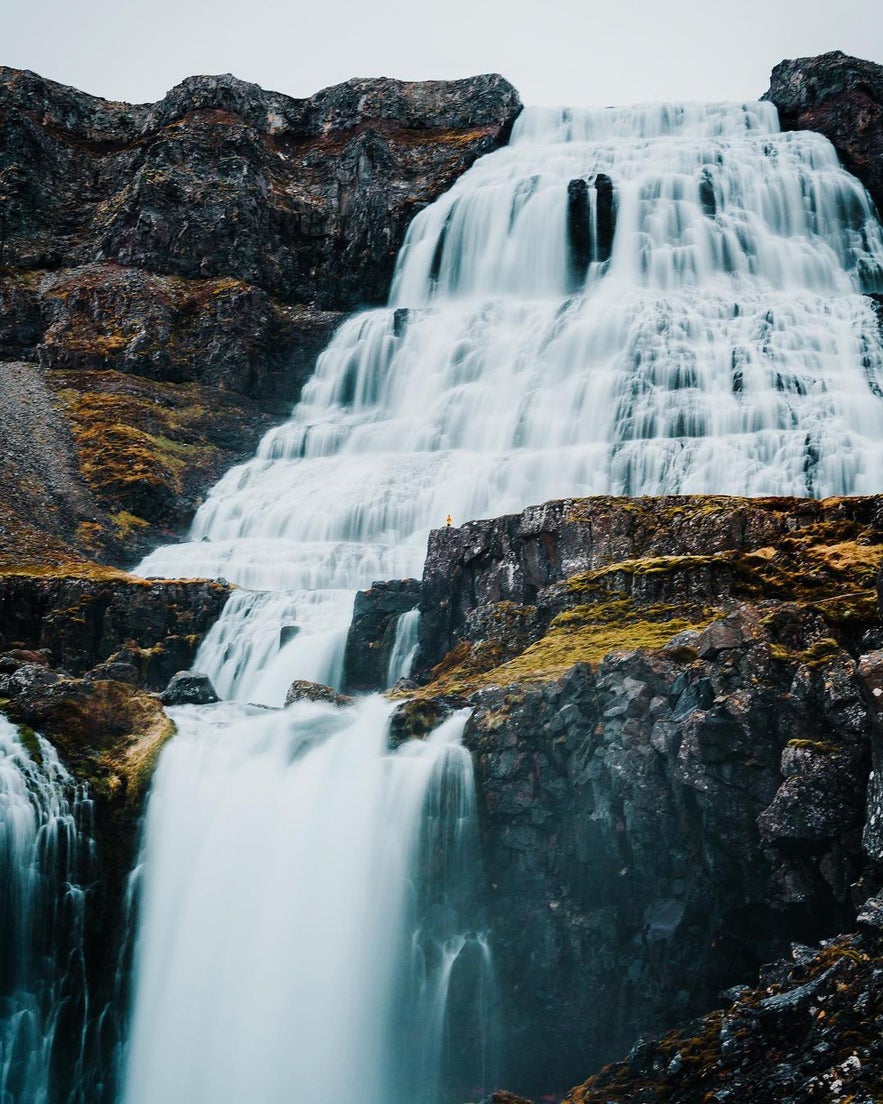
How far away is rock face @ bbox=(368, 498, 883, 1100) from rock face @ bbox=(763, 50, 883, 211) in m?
41.5

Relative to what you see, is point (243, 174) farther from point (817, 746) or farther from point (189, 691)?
point (817, 746)

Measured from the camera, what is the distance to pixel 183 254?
5934 cm

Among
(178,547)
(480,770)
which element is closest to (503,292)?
(178,547)

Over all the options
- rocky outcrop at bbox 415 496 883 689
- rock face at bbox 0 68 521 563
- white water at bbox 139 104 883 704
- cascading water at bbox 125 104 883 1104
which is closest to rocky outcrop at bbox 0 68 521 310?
rock face at bbox 0 68 521 563

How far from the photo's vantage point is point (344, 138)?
69.1 m

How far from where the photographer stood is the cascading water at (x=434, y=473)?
1788 centimetres

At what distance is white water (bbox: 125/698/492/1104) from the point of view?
17.4 m

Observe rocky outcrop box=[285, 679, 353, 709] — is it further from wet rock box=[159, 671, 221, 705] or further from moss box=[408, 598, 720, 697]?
wet rock box=[159, 671, 221, 705]

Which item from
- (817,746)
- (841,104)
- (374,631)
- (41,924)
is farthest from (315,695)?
(841,104)

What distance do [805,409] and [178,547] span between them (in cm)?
2368

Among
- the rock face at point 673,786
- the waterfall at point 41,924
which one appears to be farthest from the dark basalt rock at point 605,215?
the waterfall at point 41,924

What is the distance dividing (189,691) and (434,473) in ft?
61.3

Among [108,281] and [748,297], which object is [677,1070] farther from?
[108,281]

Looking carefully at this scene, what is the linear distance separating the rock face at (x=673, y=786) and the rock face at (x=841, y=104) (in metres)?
41.5
